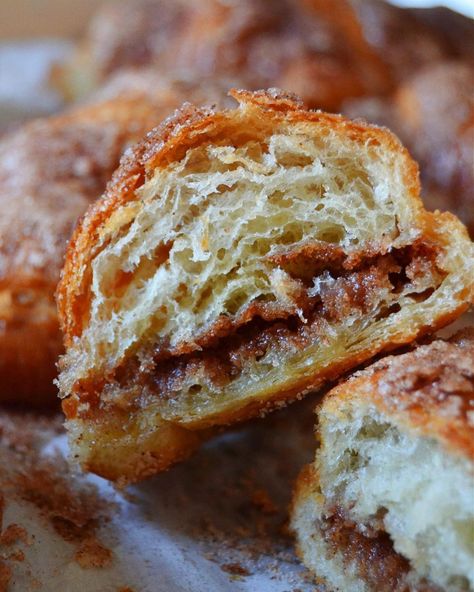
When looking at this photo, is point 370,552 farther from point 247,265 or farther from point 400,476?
point 247,265

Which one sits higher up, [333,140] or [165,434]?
[333,140]

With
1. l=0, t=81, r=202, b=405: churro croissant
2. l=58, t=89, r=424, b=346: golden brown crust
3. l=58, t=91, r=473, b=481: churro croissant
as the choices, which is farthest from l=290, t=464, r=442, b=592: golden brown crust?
l=0, t=81, r=202, b=405: churro croissant

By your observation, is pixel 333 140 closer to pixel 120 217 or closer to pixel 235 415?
pixel 120 217

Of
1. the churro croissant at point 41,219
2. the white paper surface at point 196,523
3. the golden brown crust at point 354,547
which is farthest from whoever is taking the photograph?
the churro croissant at point 41,219

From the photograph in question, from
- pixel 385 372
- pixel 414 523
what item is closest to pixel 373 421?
pixel 385 372

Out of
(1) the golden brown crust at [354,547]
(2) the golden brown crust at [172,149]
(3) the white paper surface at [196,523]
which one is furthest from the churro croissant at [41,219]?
(1) the golden brown crust at [354,547]

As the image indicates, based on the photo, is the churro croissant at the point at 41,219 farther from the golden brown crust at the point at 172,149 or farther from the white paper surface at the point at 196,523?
the golden brown crust at the point at 172,149
